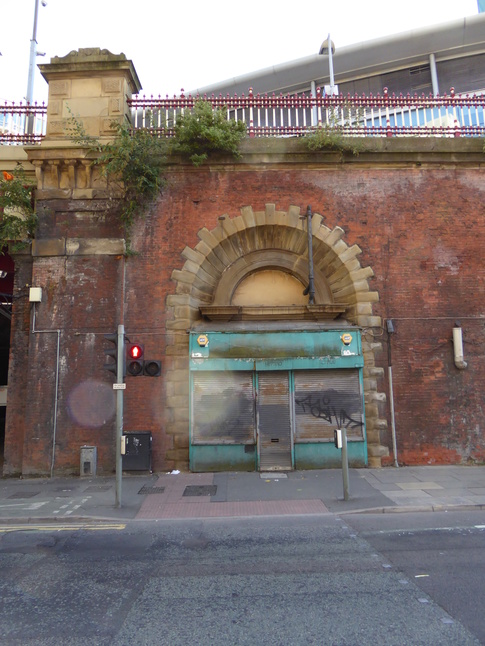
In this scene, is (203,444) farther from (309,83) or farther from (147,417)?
(309,83)

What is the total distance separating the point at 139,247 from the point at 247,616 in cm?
905

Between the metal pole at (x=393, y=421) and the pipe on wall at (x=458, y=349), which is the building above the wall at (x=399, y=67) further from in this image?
the metal pole at (x=393, y=421)

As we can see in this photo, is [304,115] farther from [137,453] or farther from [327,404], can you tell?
[137,453]

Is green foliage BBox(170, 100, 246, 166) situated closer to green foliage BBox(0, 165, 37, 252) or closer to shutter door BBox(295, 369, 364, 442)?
green foliage BBox(0, 165, 37, 252)

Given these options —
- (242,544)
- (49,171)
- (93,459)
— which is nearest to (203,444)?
(93,459)

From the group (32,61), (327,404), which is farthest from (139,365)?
(32,61)

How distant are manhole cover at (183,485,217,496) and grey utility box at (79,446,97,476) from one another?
2.48 metres

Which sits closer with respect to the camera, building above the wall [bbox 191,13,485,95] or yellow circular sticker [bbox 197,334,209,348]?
yellow circular sticker [bbox 197,334,209,348]

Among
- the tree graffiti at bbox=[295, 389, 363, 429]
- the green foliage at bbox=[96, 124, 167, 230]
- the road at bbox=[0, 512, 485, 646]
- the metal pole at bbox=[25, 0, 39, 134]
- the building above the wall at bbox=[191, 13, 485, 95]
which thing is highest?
the building above the wall at bbox=[191, 13, 485, 95]

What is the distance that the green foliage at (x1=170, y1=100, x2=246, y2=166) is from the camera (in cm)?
1123

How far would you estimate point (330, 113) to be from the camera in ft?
41.1

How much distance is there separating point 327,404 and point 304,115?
7.90m

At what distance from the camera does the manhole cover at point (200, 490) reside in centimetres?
888

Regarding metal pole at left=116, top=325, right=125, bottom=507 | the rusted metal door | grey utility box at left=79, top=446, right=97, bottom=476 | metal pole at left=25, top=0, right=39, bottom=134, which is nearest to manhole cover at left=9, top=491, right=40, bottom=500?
grey utility box at left=79, top=446, right=97, bottom=476
